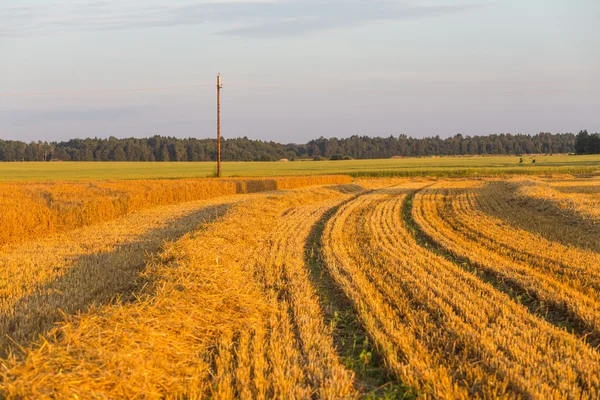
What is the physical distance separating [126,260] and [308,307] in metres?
4.69

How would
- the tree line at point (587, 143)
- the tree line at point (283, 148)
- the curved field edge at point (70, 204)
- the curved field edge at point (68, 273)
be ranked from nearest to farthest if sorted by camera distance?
the curved field edge at point (68, 273) < the curved field edge at point (70, 204) < the tree line at point (587, 143) < the tree line at point (283, 148)

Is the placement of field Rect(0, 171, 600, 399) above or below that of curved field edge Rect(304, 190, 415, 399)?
above

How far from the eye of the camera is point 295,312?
6.81 meters

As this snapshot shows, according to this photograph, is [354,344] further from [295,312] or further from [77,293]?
[77,293]

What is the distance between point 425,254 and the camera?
1101 centimetres

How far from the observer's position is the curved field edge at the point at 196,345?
14.1 ft

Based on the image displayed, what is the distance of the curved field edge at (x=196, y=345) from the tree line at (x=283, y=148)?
95.7 metres

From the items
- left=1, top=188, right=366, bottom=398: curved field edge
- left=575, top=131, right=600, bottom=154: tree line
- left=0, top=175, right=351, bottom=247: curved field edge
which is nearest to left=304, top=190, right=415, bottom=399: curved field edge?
left=1, top=188, right=366, bottom=398: curved field edge

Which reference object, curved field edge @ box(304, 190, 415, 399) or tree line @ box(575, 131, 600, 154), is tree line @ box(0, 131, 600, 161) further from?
curved field edge @ box(304, 190, 415, 399)

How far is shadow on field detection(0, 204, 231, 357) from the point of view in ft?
19.9

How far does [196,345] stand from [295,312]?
1.63 meters

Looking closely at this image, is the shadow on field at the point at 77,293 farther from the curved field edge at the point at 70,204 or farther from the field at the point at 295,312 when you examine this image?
the curved field edge at the point at 70,204

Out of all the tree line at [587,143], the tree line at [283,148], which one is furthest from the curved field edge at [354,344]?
the tree line at [587,143]

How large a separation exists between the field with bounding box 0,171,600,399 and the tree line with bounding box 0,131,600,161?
300 feet
